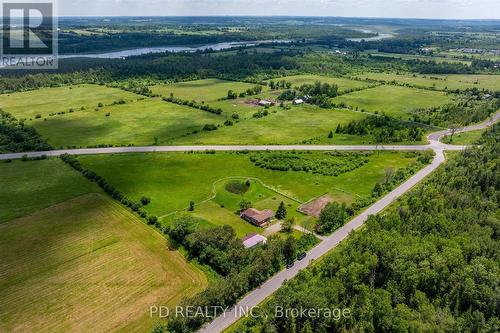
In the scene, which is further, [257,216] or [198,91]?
[198,91]

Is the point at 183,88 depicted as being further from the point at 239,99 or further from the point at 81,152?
the point at 81,152

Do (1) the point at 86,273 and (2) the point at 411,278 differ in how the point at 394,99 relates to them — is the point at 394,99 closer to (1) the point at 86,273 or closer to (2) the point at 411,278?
(2) the point at 411,278

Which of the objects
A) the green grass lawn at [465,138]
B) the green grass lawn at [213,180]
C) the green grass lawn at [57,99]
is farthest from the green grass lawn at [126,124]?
the green grass lawn at [465,138]

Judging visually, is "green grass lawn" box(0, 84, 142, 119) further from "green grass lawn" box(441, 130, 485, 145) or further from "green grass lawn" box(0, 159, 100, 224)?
"green grass lawn" box(441, 130, 485, 145)

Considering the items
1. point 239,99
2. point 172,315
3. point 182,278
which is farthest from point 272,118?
point 172,315

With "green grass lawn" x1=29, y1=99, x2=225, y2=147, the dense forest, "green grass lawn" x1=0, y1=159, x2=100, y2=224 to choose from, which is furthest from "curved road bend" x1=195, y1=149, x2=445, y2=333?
"green grass lawn" x1=29, y1=99, x2=225, y2=147

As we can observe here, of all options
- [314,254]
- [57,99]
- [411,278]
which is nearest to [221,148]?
[314,254]
